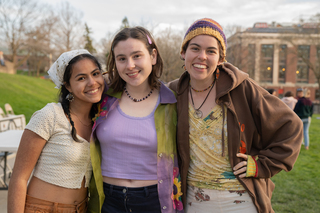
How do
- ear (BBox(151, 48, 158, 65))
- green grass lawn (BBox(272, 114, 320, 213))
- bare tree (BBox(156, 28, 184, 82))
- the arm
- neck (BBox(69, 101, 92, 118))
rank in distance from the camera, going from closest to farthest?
the arm
neck (BBox(69, 101, 92, 118))
ear (BBox(151, 48, 158, 65))
green grass lawn (BBox(272, 114, 320, 213))
bare tree (BBox(156, 28, 184, 82))

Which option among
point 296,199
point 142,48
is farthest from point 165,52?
point 142,48

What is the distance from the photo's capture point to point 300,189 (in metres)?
5.23

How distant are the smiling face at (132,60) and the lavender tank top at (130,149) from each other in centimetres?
36

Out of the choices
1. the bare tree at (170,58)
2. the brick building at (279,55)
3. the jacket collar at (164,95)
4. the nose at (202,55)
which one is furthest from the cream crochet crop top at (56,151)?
the brick building at (279,55)

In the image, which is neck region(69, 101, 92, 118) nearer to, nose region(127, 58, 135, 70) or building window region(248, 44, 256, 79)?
nose region(127, 58, 135, 70)

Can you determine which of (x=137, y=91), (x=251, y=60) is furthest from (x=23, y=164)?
(x=251, y=60)

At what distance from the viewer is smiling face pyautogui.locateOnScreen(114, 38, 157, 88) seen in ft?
6.36

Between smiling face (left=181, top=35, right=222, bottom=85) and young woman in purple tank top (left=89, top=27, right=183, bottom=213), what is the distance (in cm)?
36

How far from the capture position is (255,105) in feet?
5.85

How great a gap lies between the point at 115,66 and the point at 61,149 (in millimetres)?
896

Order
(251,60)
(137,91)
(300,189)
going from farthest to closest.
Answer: (251,60) → (300,189) → (137,91)

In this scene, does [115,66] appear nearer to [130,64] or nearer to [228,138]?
[130,64]

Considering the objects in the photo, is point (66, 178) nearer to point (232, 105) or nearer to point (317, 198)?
point (232, 105)

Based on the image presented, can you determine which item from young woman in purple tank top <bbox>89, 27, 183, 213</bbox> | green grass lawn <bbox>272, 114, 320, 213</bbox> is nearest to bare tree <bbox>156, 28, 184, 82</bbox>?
green grass lawn <bbox>272, 114, 320, 213</bbox>
